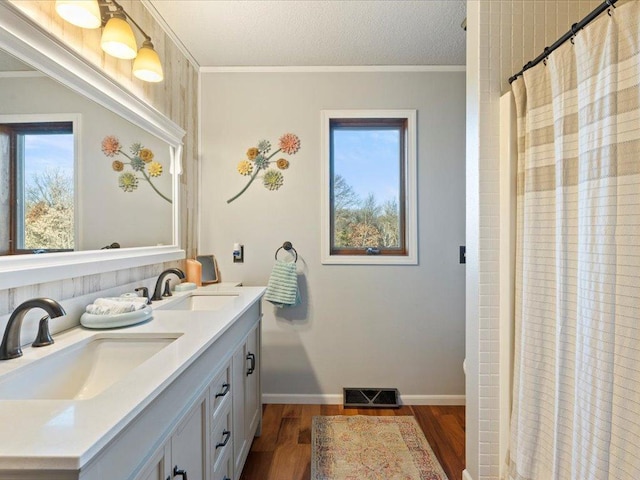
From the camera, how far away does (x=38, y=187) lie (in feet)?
3.49

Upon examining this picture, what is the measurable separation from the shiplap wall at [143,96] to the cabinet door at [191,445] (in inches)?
23.1

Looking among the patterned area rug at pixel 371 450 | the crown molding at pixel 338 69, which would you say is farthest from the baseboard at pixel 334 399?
the crown molding at pixel 338 69

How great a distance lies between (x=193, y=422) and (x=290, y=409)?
1.46 metres

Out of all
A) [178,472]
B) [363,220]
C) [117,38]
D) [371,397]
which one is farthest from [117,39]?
[371,397]

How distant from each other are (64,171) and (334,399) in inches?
83.7

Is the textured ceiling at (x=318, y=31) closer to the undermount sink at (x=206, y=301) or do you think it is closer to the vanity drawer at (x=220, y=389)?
the undermount sink at (x=206, y=301)

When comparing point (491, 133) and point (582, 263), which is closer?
point (582, 263)

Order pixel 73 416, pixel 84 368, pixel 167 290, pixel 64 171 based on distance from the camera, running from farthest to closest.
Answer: pixel 167 290, pixel 64 171, pixel 84 368, pixel 73 416

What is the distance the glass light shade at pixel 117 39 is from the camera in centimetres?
129

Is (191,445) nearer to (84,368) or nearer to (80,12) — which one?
(84,368)

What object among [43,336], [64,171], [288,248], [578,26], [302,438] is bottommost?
[302,438]

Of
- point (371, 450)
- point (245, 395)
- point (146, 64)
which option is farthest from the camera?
point (371, 450)

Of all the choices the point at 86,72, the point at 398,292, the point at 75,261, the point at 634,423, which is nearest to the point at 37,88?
the point at 86,72

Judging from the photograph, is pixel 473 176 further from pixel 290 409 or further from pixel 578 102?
pixel 290 409
